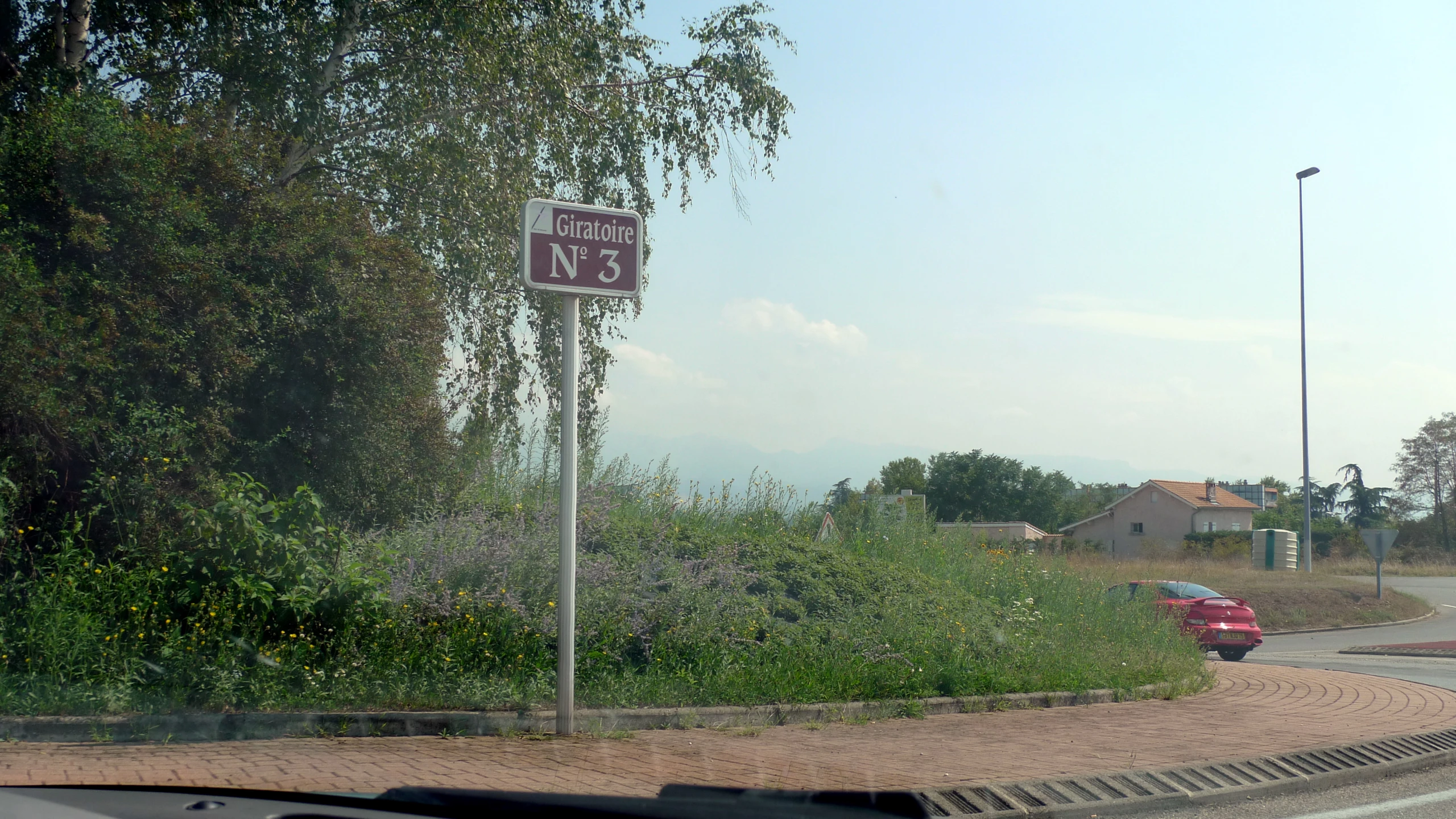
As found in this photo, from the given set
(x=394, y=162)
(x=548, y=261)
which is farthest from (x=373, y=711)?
(x=394, y=162)

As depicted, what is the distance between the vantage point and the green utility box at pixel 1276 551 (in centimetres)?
3859

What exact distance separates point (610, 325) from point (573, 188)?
191cm

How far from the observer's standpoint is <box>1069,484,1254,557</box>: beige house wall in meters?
76.1

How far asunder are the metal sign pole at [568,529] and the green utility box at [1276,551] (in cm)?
3778

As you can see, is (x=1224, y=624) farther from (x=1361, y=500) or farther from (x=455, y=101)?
(x=1361, y=500)

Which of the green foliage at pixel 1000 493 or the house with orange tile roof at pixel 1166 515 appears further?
the green foliage at pixel 1000 493

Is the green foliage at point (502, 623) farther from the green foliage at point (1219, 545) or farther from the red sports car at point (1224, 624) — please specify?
the green foliage at point (1219, 545)

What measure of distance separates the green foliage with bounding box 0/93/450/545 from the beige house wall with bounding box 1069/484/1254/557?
7048 cm

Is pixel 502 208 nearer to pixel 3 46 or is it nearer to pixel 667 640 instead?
pixel 3 46

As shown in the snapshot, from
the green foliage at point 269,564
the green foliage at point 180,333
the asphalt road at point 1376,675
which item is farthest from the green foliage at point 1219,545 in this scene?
the green foliage at point 269,564

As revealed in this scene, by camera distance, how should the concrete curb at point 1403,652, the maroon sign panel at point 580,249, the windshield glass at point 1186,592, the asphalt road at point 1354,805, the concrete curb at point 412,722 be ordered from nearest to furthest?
1. the asphalt road at point 1354,805
2. the concrete curb at point 412,722
3. the maroon sign panel at point 580,249
4. the concrete curb at point 1403,652
5. the windshield glass at point 1186,592

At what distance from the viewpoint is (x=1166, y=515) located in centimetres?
7806

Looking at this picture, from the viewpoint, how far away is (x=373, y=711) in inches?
264

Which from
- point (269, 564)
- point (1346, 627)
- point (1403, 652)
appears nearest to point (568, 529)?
point (269, 564)
